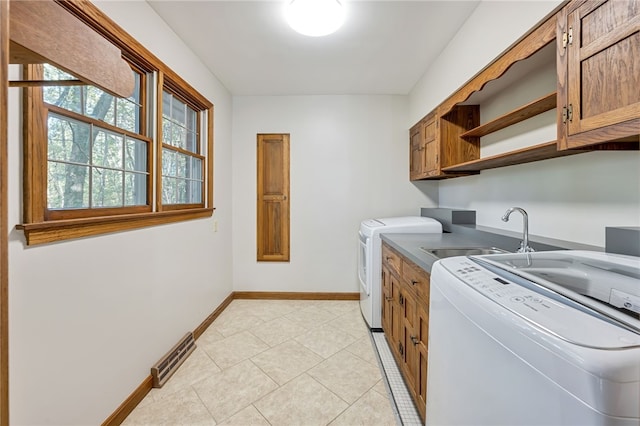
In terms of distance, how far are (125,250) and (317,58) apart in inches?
83.6

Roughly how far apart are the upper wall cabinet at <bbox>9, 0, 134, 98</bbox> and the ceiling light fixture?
1.33 meters

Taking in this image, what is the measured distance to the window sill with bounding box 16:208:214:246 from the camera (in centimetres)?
104

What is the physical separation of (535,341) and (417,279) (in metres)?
0.94

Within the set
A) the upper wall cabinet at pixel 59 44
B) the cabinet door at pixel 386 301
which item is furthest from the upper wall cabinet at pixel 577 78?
the upper wall cabinet at pixel 59 44

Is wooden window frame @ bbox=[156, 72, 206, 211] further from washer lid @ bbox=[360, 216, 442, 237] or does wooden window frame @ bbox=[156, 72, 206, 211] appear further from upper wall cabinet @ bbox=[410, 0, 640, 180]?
upper wall cabinet @ bbox=[410, 0, 640, 180]

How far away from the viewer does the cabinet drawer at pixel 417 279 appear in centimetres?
131

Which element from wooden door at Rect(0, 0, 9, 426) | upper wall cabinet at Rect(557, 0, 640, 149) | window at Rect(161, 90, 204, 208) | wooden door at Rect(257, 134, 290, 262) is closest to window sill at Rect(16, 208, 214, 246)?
window at Rect(161, 90, 204, 208)

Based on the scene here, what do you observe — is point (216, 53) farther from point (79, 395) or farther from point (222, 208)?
point (79, 395)

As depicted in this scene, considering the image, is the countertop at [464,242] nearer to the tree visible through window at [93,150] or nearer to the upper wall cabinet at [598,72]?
the upper wall cabinet at [598,72]

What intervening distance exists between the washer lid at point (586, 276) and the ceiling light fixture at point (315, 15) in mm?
1706

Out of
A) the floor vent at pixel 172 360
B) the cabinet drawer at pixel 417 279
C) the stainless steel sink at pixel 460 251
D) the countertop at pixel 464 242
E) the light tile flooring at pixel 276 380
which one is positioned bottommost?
the light tile flooring at pixel 276 380

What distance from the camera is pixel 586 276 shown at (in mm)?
873

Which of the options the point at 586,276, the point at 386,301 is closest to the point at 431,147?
the point at 386,301

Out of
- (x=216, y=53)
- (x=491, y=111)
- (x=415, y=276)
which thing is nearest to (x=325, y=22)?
(x=216, y=53)
